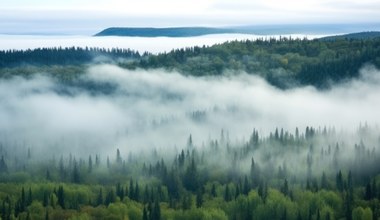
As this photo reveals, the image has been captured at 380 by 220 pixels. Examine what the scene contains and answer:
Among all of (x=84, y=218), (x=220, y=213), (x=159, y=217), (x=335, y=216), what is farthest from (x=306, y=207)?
(x=84, y=218)

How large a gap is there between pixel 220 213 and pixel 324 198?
3421 centimetres

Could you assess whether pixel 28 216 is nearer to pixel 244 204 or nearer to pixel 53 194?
A: pixel 53 194

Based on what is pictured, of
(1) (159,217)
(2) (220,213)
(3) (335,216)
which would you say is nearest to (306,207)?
(3) (335,216)

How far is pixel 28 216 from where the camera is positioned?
543 ft

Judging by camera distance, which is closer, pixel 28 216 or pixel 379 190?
pixel 28 216

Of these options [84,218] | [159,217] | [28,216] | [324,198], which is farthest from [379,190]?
[28,216]

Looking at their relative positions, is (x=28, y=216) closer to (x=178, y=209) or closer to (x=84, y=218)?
(x=84, y=218)

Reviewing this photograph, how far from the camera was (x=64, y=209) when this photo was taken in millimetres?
184500

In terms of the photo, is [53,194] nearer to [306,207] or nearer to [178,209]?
[178,209]

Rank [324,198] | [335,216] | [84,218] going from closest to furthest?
[84,218]
[335,216]
[324,198]

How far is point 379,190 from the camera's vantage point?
19775cm

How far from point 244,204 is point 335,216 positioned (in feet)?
79.9

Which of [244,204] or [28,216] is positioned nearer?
[28,216]

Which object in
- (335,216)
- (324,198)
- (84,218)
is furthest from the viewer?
(324,198)
